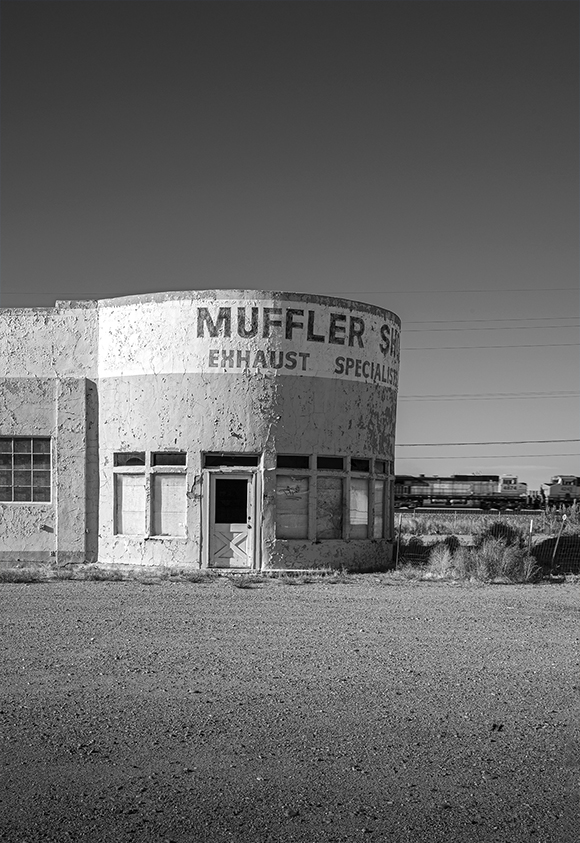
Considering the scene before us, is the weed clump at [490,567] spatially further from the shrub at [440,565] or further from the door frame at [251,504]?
the door frame at [251,504]

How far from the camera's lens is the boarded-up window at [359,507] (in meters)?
19.0

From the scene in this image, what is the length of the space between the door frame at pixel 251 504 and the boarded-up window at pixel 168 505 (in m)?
0.46

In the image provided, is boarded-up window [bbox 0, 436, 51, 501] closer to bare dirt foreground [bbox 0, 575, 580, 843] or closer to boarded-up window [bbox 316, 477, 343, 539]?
boarded-up window [bbox 316, 477, 343, 539]

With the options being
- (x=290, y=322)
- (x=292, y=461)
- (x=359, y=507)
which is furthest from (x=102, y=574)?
(x=290, y=322)

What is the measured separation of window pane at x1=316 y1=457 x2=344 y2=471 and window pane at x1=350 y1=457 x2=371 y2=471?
308mm

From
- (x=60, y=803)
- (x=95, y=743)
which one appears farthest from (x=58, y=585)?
(x=60, y=803)

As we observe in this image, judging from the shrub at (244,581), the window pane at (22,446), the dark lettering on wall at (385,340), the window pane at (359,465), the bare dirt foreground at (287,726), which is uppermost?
the dark lettering on wall at (385,340)

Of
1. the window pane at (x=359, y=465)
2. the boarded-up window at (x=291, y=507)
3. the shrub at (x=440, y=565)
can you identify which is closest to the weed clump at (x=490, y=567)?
the shrub at (x=440, y=565)

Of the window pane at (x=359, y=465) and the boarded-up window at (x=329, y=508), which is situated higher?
the window pane at (x=359, y=465)

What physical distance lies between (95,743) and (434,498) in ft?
175

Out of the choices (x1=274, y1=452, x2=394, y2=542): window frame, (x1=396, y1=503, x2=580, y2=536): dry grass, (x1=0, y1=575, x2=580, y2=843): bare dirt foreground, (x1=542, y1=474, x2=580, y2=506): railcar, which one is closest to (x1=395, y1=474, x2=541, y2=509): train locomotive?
(x1=542, y1=474, x2=580, y2=506): railcar

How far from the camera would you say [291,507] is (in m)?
18.3

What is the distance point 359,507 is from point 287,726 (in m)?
12.1

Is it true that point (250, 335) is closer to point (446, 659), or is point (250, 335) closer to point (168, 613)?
point (168, 613)
